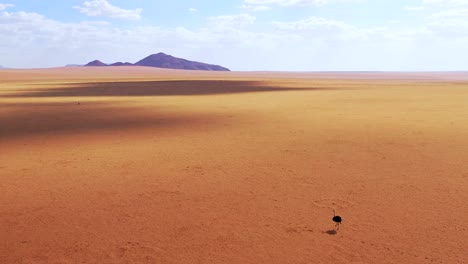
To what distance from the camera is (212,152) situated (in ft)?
28.4

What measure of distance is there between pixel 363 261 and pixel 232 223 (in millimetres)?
1557

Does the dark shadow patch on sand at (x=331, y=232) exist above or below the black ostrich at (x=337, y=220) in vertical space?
below

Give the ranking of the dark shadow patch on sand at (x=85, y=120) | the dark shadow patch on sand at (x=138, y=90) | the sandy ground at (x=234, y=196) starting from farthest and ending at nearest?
the dark shadow patch on sand at (x=138, y=90)
the dark shadow patch on sand at (x=85, y=120)
the sandy ground at (x=234, y=196)

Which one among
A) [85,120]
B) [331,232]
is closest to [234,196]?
[331,232]

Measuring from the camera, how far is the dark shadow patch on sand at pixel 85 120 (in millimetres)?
11867

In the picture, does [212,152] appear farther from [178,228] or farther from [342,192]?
[178,228]

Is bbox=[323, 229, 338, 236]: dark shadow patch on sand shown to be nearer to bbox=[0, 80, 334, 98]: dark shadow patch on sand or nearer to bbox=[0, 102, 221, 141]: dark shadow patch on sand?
bbox=[0, 102, 221, 141]: dark shadow patch on sand

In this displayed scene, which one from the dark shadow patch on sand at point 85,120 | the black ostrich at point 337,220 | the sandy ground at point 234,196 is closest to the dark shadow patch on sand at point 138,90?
the dark shadow patch on sand at point 85,120

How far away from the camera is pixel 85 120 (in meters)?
14.0

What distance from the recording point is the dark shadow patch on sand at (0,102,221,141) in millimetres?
11867

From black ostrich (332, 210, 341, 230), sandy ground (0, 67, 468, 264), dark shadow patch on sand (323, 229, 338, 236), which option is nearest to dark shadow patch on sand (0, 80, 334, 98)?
sandy ground (0, 67, 468, 264)

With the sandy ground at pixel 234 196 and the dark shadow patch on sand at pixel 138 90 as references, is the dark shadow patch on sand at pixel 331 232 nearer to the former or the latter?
the sandy ground at pixel 234 196

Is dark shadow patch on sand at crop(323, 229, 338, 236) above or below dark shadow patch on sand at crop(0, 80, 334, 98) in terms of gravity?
below

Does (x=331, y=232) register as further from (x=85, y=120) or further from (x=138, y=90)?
(x=138, y=90)
